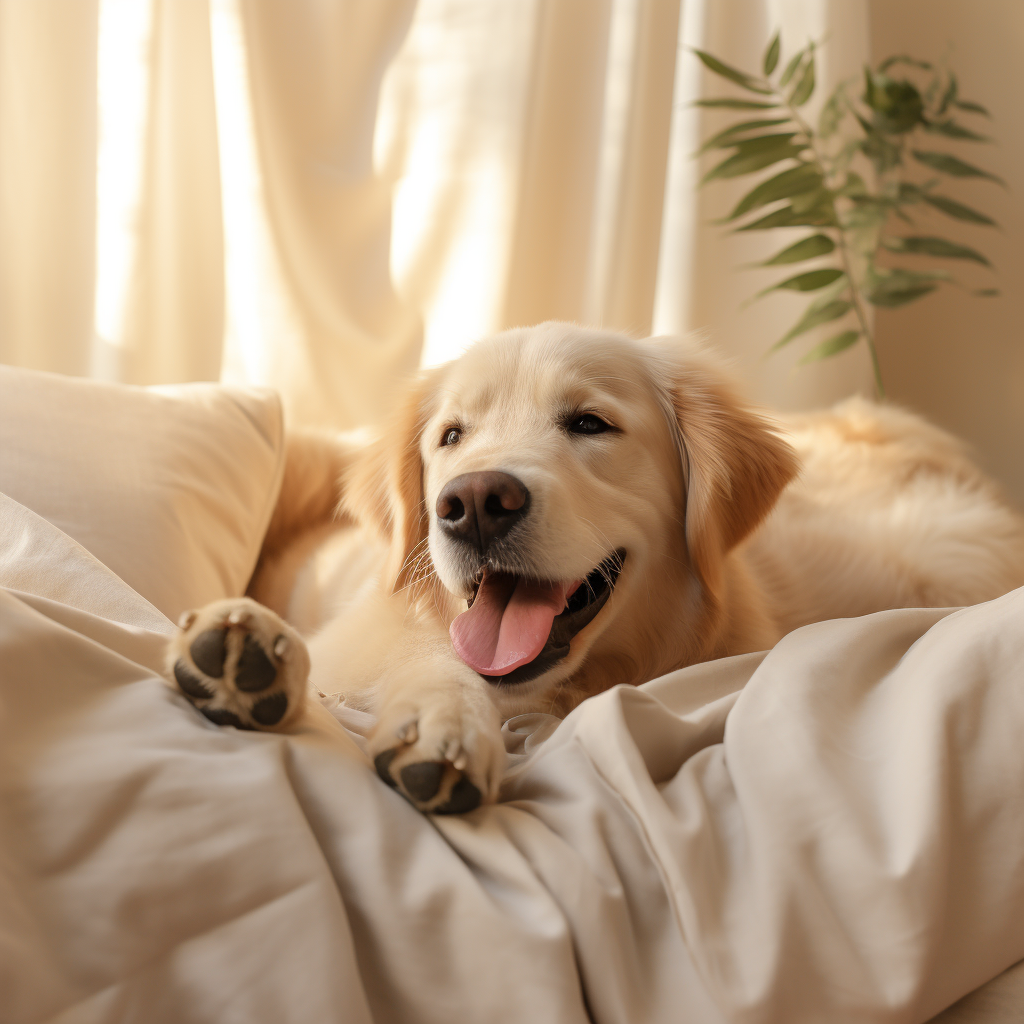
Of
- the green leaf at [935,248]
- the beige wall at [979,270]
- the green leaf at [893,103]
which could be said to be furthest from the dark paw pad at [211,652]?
the beige wall at [979,270]

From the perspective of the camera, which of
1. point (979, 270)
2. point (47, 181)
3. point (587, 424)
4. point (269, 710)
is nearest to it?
point (269, 710)

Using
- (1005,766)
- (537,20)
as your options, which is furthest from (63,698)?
(537,20)

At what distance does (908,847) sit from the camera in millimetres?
738

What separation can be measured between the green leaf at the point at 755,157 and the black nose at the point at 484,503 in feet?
7.50

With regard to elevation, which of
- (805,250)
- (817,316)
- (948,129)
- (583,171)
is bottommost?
(817,316)

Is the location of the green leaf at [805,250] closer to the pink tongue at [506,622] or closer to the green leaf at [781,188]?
the green leaf at [781,188]

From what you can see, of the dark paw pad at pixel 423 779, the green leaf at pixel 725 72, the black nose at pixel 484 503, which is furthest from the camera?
the green leaf at pixel 725 72

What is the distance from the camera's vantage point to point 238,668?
85 cm

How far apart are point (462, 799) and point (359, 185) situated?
2.60 metres

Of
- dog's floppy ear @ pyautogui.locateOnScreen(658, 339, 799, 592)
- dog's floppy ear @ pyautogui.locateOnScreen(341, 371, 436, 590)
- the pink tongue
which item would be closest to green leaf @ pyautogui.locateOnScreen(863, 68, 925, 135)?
dog's floppy ear @ pyautogui.locateOnScreen(658, 339, 799, 592)

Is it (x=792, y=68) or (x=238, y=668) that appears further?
(x=792, y=68)

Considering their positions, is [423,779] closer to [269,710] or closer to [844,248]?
[269,710]

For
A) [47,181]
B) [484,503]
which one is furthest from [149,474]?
[47,181]

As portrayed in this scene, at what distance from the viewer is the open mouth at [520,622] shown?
4.12ft
